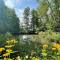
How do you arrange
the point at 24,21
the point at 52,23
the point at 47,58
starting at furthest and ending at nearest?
the point at 24,21 → the point at 52,23 → the point at 47,58

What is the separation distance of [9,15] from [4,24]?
3936 millimetres

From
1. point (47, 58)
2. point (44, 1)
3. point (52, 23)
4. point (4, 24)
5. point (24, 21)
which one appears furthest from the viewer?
point (24, 21)

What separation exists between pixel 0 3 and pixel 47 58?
2481 centimetres

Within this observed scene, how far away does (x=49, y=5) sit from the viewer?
19453 mm

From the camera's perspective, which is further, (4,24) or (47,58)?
(4,24)

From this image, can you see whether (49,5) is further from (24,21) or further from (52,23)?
(24,21)

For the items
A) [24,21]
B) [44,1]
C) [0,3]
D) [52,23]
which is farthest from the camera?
[24,21]

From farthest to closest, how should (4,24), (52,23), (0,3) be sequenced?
(0,3)
(4,24)
(52,23)

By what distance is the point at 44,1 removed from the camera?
Answer: 19047mm

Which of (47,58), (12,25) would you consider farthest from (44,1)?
(47,58)

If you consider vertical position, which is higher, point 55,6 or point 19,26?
point 55,6

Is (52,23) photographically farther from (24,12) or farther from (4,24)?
(24,12)

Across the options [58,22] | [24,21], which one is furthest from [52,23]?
[24,21]

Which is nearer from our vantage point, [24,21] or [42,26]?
[42,26]
